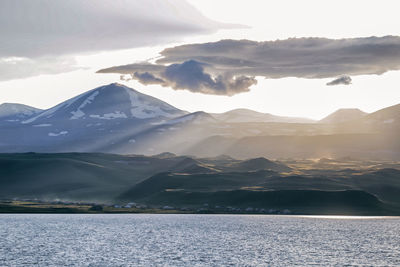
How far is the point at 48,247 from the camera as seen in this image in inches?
6280

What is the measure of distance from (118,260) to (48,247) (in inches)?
1309

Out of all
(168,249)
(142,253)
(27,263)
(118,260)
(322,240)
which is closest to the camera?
(27,263)

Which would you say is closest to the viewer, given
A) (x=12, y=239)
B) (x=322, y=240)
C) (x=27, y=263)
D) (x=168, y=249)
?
(x=27, y=263)

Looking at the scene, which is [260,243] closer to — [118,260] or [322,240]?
[322,240]

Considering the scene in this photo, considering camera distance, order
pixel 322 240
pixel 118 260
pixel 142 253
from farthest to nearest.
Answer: pixel 322 240, pixel 142 253, pixel 118 260

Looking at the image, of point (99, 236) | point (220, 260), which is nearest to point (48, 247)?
point (99, 236)

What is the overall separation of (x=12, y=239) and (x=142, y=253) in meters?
50.0

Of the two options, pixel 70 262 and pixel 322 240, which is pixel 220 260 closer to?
pixel 70 262

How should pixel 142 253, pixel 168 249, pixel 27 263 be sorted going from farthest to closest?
pixel 168 249
pixel 142 253
pixel 27 263

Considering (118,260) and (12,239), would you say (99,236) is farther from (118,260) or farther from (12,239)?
(118,260)

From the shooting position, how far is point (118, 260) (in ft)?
442

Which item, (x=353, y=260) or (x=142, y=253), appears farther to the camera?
(x=142, y=253)

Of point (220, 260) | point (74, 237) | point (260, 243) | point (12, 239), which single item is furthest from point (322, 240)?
point (12, 239)

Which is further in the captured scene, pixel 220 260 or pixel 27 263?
pixel 220 260
